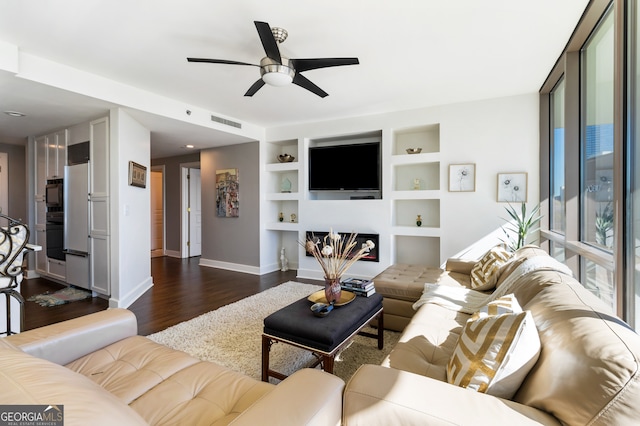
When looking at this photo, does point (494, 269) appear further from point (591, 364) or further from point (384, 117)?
point (384, 117)

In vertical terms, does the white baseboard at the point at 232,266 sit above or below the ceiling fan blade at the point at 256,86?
below

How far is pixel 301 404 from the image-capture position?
0.92 m

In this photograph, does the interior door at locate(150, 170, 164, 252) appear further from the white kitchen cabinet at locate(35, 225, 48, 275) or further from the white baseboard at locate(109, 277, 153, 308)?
the white baseboard at locate(109, 277, 153, 308)

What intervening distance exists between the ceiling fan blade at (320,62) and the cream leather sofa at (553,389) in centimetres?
202

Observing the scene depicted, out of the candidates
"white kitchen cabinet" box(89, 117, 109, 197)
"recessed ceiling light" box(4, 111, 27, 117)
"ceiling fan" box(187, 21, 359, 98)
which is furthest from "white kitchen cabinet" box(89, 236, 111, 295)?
"ceiling fan" box(187, 21, 359, 98)

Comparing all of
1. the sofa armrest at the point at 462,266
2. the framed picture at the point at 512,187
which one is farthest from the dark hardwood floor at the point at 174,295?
the framed picture at the point at 512,187

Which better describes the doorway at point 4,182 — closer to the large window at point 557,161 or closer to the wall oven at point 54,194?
the wall oven at point 54,194

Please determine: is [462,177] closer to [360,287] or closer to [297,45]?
[360,287]

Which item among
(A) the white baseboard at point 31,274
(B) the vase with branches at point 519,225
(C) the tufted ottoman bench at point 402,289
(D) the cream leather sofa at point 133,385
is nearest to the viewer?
(D) the cream leather sofa at point 133,385

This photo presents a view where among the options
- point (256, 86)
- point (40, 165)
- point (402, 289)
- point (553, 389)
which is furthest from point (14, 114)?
point (553, 389)

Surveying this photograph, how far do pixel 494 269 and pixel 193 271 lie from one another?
486cm

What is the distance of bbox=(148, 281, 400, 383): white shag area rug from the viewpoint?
226 centimetres

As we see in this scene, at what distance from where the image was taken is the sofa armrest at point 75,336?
4.46ft

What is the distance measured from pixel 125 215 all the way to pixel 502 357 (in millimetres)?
4153
